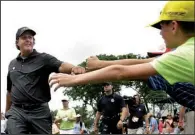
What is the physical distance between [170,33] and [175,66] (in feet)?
0.90

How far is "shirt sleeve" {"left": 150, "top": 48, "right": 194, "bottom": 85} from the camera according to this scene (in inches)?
109

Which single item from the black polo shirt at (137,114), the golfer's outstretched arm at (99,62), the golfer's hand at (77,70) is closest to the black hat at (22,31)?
the golfer's hand at (77,70)

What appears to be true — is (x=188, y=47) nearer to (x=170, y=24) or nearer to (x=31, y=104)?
(x=170, y=24)

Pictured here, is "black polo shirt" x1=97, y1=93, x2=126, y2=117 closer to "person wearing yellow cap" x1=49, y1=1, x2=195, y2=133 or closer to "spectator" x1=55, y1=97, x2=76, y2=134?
"spectator" x1=55, y1=97, x2=76, y2=134

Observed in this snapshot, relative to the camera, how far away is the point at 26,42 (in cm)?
677

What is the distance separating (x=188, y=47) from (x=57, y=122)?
11.2m

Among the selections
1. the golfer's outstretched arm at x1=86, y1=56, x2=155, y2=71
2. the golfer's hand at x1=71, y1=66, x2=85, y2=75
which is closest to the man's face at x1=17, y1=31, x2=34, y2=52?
the golfer's hand at x1=71, y1=66, x2=85, y2=75

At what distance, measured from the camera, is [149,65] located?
2805mm

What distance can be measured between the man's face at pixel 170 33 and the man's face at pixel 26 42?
390 centimetres

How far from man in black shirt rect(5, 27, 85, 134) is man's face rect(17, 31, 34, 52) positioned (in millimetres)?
41

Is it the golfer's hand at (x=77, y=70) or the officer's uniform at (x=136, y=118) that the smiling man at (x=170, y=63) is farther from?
the officer's uniform at (x=136, y=118)

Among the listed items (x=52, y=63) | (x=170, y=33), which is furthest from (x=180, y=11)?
(x=52, y=63)

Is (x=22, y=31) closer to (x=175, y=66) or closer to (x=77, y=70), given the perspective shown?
(x=77, y=70)

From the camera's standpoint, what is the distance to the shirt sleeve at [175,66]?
2.78m
